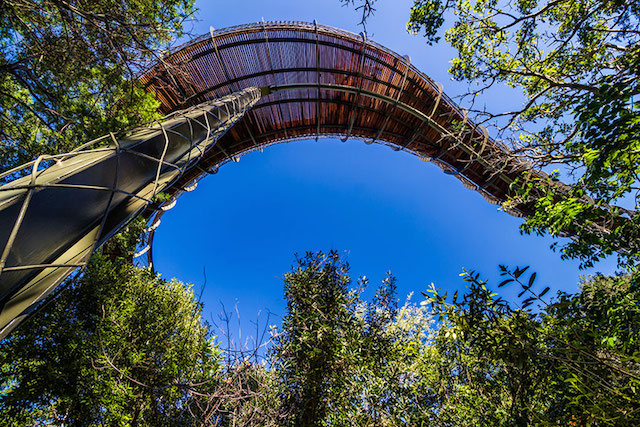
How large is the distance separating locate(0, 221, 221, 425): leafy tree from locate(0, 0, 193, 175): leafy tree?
145 inches

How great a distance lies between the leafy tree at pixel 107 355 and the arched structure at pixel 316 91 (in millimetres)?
4198

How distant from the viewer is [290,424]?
542cm

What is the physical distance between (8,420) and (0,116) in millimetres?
6641

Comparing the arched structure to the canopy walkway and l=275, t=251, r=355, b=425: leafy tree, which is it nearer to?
the canopy walkway

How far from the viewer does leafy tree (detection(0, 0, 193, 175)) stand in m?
4.70

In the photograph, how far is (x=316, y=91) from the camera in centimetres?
945

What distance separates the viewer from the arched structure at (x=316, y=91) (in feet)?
26.3

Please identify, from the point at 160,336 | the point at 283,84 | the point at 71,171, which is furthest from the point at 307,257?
the point at 71,171

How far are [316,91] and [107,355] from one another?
9.51 m

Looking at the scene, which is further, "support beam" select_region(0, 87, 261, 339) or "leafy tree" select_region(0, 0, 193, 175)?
"leafy tree" select_region(0, 0, 193, 175)

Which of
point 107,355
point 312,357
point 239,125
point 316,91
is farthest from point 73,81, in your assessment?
point 312,357

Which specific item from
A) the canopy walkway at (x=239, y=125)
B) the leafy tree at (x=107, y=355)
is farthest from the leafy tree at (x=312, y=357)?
the canopy walkway at (x=239, y=125)

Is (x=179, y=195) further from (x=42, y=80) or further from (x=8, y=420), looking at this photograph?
(x=8, y=420)

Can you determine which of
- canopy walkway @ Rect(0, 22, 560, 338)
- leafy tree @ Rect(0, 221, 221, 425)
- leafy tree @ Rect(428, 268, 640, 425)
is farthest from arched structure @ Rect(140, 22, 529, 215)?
leafy tree @ Rect(428, 268, 640, 425)
